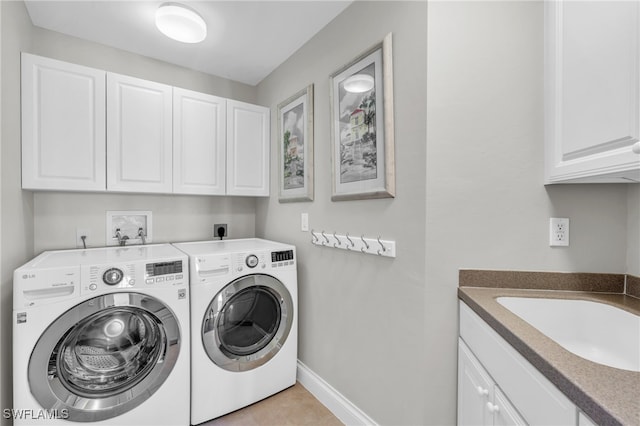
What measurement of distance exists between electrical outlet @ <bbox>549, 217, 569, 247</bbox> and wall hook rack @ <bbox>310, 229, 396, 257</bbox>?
0.66m

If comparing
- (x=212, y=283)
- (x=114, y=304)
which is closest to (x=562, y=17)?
(x=212, y=283)

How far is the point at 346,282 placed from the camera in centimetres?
170

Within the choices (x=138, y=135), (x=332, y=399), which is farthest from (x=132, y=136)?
(x=332, y=399)

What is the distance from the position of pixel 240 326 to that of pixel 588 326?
1759 mm

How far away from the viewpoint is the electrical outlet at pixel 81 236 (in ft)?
6.42

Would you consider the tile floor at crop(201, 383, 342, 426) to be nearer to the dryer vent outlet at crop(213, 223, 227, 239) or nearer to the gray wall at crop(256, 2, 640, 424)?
the gray wall at crop(256, 2, 640, 424)

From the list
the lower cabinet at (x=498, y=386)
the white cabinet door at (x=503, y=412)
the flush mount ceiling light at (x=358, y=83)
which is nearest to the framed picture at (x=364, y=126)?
the flush mount ceiling light at (x=358, y=83)

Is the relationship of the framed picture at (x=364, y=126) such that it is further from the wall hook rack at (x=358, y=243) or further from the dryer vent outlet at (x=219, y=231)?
the dryer vent outlet at (x=219, y=231)

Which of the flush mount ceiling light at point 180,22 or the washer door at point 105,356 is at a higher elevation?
the flush mount ceiling light at point 180,22

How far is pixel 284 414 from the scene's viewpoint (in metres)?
1.76

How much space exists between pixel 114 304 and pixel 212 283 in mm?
475

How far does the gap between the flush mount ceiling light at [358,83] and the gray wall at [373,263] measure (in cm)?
16

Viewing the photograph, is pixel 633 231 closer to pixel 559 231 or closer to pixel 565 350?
pixel 559 231

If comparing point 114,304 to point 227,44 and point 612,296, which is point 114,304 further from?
point 612,296
